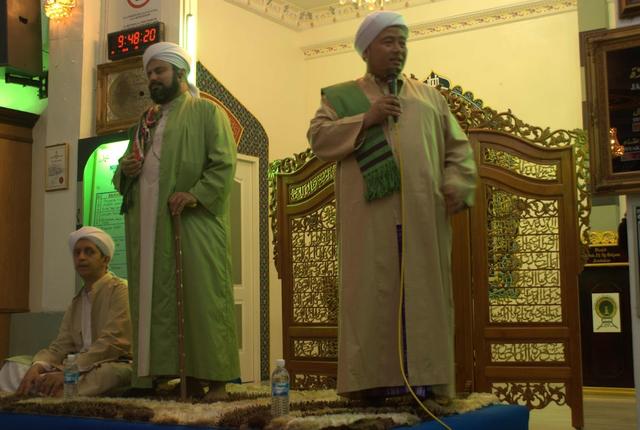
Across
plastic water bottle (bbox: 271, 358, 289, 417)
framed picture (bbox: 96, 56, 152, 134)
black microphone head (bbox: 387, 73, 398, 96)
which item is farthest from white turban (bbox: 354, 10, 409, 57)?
framed picture (bbox: 96, 56, 152, 134)

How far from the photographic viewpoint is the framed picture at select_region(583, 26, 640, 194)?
3477mm

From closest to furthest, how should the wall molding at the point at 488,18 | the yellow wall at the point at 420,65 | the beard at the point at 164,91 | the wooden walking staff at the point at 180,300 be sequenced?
the wooden walking staff at the point at 180,300
the beard at the point at 164,91
the yellow wall at the point at 420,65
the wall molding at the point at 488,18

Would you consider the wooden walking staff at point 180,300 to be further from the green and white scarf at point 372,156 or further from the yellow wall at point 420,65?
→ the yellow wall at point 420,65

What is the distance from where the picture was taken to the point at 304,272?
537 cm

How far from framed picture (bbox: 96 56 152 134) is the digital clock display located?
0.06 metres

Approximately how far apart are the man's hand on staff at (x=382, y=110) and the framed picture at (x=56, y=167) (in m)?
3.63

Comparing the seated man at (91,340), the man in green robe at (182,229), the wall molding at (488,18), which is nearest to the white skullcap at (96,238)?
the seated man at (91,340)

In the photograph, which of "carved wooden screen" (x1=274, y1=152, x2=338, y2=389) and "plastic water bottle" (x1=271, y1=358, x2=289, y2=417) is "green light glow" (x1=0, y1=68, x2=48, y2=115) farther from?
"plastic water bottle" (x1=271, y1=358, x2=289, y2=417)

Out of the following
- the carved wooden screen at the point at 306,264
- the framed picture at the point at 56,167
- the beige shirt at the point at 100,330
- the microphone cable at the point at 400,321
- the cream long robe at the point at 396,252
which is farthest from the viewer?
the framed picture at the point at 56,167

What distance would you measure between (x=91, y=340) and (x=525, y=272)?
2.42 metres

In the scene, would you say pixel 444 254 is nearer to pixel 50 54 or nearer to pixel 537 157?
pixel 537 157

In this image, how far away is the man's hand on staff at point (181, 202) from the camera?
153 inches

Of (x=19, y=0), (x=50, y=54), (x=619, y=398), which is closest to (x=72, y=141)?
(x=50, y=54)

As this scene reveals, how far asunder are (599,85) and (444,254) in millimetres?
995
